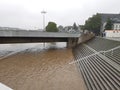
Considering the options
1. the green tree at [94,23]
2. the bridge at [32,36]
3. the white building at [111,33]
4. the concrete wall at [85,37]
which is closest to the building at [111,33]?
the white building at [111,33]

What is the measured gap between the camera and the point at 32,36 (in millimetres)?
37469

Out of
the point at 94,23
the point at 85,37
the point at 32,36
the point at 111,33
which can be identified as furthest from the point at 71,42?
the point at 94,23

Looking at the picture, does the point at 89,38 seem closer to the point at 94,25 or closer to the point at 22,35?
the point at 22,35

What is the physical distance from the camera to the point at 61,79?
16.2 meters

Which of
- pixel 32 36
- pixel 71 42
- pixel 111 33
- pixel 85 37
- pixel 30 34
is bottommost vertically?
pixel 71 42

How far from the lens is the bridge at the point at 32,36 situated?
3412cm

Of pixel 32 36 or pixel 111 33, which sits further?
pixel 111 33

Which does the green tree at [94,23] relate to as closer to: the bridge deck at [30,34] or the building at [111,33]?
the building at [111,33]

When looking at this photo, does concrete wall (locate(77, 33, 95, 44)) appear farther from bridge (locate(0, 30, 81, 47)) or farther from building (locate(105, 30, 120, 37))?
building (locate(105, 30, 120, 37))

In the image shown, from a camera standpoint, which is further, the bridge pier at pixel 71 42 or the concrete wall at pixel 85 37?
the bridge pier at pixel 71 42

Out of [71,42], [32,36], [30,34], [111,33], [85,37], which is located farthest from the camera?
[111,33]

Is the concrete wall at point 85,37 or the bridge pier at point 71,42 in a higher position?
the concrete wall at point 85,37

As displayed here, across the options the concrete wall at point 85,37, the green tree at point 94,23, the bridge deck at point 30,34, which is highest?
the green tree at point 94,23

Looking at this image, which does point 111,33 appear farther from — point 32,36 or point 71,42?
point 32,36
